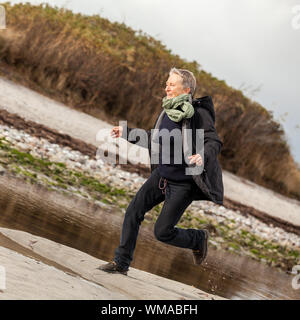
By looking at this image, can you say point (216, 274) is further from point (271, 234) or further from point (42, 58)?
point (42, 58)

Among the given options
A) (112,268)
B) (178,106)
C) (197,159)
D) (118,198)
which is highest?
(178,106)

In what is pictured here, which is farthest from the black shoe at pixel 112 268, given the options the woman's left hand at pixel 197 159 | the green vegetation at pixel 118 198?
the green vegetation at pixel 118 198

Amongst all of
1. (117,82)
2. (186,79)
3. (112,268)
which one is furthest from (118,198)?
(117,82)

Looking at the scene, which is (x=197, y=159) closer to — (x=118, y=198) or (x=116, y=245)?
(x=116, y=245)

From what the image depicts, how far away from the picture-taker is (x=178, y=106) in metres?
4.29

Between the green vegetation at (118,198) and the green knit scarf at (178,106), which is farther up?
the green knit scarf at (178,106)

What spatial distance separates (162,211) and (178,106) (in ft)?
2.52

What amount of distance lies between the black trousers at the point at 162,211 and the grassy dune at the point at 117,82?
8.48 metres

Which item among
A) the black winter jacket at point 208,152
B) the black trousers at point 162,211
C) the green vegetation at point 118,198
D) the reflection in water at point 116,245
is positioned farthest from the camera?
the green vegetation at point 118,198

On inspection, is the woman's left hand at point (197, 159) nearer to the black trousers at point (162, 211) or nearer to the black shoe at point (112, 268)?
the black trousers at point (162, 211)

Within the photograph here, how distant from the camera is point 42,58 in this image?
14.6m

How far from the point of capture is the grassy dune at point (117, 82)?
47.8 ft

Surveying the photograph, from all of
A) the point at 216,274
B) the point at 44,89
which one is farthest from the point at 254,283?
the point at 44,89

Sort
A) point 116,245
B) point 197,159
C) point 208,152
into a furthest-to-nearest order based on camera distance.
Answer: point 116,245
point 208,152
point 197,159
